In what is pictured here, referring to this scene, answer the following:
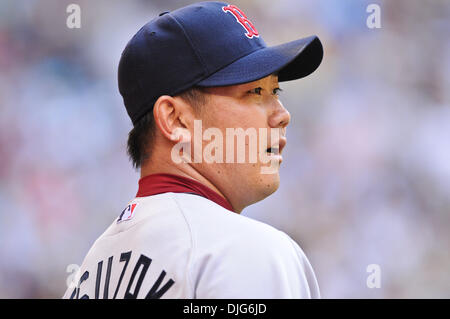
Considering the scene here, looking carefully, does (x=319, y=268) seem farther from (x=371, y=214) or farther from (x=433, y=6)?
(x=433, y=6)

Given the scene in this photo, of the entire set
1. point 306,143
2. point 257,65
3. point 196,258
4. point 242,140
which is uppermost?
point 257,65

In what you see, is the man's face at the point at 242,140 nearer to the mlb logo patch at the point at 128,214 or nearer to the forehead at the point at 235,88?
the forehead at the point at 235,88

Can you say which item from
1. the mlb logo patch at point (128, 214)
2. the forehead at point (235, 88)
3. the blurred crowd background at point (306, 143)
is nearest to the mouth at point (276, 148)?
the forehead at point (235, 88)

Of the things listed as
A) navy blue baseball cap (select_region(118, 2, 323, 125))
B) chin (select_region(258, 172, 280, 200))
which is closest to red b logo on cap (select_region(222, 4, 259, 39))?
navy blue baseball cap (select_region(118, 2, 323, 125))

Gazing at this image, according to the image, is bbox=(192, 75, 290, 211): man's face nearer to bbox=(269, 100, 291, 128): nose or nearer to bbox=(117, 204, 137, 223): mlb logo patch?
bbox=(269, 100, 291, 128): nose

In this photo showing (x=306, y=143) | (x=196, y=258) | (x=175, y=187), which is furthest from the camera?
(x=306, y=143)

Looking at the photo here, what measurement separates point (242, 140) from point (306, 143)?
6.73ft

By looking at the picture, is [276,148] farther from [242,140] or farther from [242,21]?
[242,21]

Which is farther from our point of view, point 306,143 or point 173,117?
point 306,143

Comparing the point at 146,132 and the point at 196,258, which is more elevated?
the point at 146,132

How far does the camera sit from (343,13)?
309cm

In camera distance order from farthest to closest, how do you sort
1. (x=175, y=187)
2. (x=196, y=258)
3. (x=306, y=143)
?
(x=306, y=143) < (x=175, y=187) < (x=196, y=258)

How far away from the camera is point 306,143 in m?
2.98

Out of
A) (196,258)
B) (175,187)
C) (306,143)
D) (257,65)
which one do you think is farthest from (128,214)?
(306,143)
